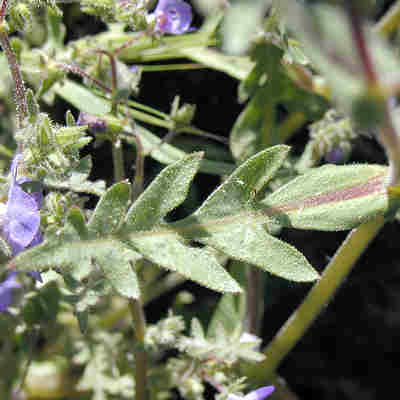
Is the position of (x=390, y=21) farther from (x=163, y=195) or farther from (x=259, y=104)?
(x=163, y=195)

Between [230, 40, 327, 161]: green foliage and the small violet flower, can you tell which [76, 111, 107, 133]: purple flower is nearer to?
the small violet flower

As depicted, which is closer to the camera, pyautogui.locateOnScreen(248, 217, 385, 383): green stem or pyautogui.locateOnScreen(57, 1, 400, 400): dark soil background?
pyautogui.locateOnScreen(248, 217, 385, 383): green stem

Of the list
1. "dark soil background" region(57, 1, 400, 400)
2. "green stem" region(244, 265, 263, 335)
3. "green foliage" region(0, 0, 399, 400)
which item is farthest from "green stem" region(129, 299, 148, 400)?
"dark soil background" region(57, 1, 400, 400)

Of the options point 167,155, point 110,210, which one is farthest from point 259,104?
point 110,210

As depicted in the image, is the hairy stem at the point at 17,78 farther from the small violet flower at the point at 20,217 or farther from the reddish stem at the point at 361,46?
the reddish stem at the point at 361,46

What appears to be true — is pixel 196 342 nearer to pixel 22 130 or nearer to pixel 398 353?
pixel 22 130
